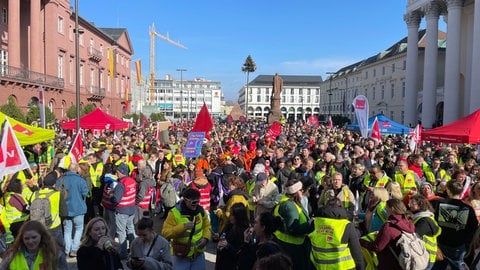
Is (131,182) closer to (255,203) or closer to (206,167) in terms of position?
(255,203)

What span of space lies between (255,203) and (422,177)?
15.6ft

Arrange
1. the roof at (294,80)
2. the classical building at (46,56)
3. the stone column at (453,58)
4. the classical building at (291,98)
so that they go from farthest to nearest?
the roof at (294,80) < the classical building at (291,98) < the classical building at (46,56) < the stone column at (453,58)

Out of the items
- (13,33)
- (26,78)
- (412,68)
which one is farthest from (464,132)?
(412,68)

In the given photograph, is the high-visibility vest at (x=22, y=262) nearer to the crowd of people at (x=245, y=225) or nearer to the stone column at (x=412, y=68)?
the crowd of people at (x=245, y=225)

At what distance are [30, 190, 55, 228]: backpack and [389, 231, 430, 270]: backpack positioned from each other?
175 inches

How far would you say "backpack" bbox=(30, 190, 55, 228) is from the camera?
19.0ft

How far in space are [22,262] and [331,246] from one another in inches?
121

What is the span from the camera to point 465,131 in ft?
35.5

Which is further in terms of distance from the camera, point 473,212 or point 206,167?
point 206,167

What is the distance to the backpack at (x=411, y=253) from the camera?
4.42m

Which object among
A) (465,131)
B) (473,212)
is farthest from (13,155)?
(465,131)

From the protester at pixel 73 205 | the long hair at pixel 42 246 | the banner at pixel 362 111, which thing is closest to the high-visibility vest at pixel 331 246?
the long hair at pixel 42 246

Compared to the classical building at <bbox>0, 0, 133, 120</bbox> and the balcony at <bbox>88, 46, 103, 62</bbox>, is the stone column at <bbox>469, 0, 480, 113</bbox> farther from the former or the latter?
the balcony at <bbox>88, 46, 103, 62</bbox>

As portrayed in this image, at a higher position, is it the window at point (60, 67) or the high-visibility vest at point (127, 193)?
the window at point (60, 67)
